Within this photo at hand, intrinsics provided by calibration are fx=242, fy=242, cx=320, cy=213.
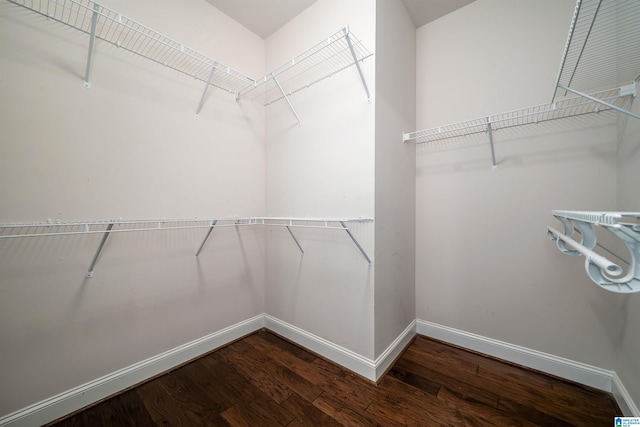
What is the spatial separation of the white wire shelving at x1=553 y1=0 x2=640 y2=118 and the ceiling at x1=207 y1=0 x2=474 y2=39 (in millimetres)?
841

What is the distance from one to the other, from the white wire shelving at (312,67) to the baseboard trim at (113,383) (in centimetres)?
187

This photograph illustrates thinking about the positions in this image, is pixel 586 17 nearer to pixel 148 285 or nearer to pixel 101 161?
pixel 101 161

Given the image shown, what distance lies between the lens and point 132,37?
150cm

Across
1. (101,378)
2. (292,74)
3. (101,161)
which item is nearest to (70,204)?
(101,161)

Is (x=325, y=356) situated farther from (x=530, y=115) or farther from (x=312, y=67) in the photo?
(x=312, y=67)

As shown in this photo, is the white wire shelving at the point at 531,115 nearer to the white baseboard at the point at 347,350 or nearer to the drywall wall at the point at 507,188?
the drywall wall at the point at 507,188

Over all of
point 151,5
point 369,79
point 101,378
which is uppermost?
point 151,5

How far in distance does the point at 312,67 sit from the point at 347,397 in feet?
7.42

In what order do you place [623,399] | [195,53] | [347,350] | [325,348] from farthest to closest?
[325,348]
[347,350]
[195,53]
[623,399]

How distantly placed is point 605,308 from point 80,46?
3331 millimetres

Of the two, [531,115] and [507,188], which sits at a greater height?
[531,115]

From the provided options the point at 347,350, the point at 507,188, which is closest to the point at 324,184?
the point at 347,350

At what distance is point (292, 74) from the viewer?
2.00 meters

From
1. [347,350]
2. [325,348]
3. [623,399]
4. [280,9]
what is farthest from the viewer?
[280,9]
